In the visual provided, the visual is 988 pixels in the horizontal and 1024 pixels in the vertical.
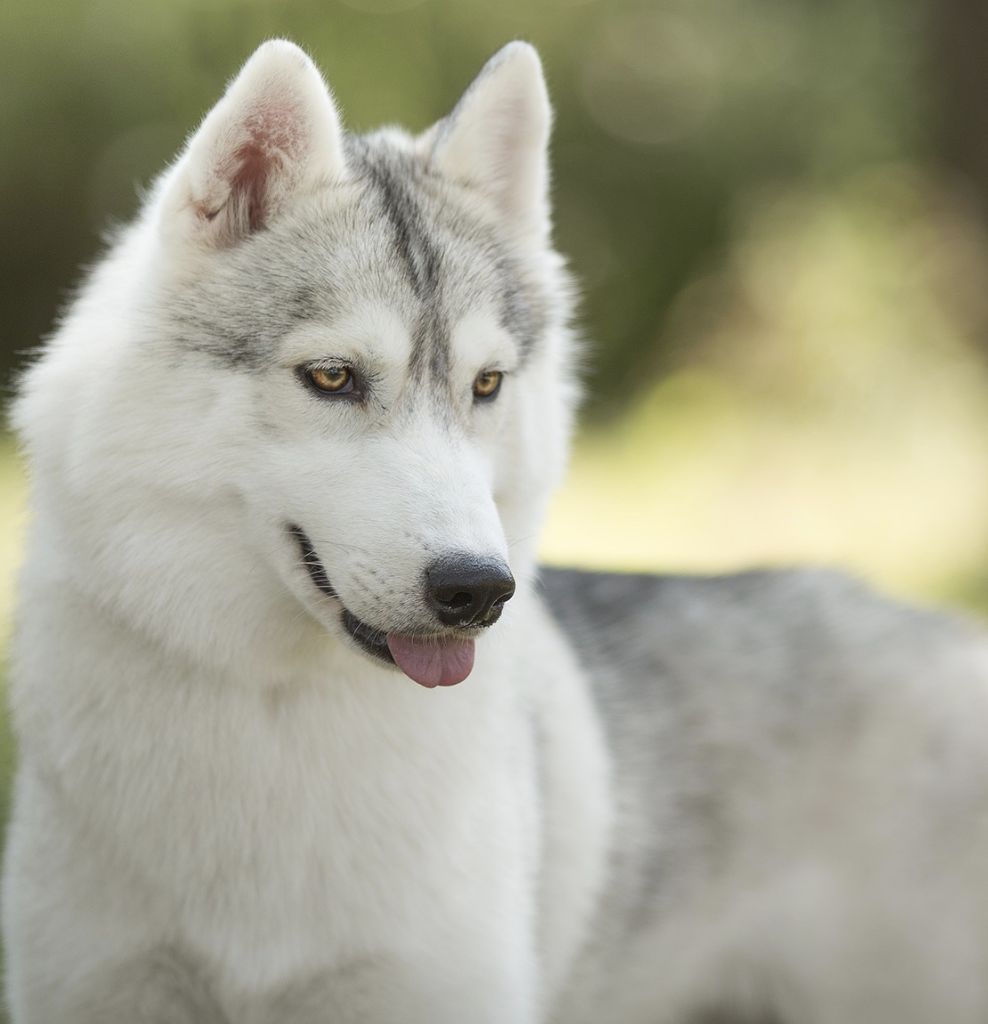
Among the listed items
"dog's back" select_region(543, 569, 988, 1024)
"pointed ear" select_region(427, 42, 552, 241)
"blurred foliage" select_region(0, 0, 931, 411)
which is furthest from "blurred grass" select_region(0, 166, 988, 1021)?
"pointed ear" select_region(427, 42, 552, 241)

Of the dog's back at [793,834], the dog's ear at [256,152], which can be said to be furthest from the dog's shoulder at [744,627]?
the dog's ear at [256,152]

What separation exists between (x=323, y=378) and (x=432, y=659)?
64 centimetres

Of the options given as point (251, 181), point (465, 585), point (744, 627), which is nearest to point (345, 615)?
point (465, 585)

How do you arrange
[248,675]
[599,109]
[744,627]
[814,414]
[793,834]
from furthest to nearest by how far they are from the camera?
[599,109] → [814,414] → [744,627] → [793,834] → [248,675]

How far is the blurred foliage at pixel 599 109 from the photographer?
1222 centimetres

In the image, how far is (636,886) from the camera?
13.3 ft

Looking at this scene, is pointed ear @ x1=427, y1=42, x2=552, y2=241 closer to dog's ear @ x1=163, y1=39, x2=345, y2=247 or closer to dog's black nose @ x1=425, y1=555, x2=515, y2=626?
dog's ear @ x1=163, y1=39, x2=345, y2=247

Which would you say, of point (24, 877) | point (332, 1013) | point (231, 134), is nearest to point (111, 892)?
point (24, 877)

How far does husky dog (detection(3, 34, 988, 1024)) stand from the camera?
294 centimetres

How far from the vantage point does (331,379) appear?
9.71 ft

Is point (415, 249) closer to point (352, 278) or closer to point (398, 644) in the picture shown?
point (352, 278)

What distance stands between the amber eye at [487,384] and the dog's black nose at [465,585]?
575 millimetres

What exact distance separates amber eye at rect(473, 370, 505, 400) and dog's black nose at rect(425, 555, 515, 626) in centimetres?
58

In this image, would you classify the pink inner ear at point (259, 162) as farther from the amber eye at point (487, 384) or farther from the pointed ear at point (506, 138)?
the amber eye at point (487, 384)
